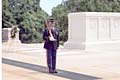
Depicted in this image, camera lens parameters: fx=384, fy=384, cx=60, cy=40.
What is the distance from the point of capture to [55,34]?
1077 centimetres

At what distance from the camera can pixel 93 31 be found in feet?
70.1

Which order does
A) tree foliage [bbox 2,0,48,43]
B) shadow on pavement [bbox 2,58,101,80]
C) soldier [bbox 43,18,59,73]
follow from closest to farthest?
1. shadow on pavement [bbox 2,58,101,80]
2. soldier [bbox 43,18,59,73]
3. tree foliage [bbox 2,0,48,43]

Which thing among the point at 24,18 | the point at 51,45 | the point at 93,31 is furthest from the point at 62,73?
the point at 24,18

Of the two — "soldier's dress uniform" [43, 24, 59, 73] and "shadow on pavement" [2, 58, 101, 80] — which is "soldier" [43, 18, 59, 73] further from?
"shadow on pavement" [2, 58, 101, 80]

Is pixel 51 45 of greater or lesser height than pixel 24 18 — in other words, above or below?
below

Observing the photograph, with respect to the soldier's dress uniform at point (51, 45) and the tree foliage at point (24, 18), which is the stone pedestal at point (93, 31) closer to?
the soldier's dress uniform at point (51, 45)

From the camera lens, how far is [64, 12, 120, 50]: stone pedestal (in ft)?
68.5

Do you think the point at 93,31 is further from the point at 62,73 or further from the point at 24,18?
the point at 24,18

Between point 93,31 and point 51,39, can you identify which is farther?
point 93,31

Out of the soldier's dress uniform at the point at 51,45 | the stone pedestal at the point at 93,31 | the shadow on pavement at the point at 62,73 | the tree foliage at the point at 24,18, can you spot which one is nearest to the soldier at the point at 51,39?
the soldier's dress uniform at the point at 51,45

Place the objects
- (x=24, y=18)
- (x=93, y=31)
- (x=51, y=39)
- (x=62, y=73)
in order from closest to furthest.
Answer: (x=51, y=39) < (x=62, y=73) < (x=93, y=31) < (x=24, y=18)

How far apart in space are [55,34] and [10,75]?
1.69 meters

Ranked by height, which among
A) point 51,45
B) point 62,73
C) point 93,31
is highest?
point 93,31

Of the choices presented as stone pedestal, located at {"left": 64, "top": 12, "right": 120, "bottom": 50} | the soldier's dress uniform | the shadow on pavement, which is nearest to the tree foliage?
stone pedestal, located at {"left": 64, "top": 12, "right": 120, "bottom": 50}
